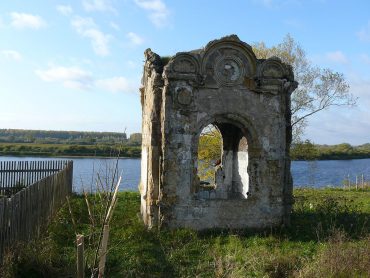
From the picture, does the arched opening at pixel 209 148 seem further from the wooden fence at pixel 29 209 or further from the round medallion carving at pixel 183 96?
the round medallion carving at pixel 183 96

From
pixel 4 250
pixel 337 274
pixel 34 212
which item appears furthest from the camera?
pixel 34 212

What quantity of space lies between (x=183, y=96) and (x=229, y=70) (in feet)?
4.81

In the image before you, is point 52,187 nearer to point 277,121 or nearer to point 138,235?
point 138,235

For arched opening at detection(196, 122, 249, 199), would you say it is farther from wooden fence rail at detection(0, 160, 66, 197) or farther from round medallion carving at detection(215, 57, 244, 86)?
wooden fence rail at detection(0, 160, 66, 197)

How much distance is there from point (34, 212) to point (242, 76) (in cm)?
622

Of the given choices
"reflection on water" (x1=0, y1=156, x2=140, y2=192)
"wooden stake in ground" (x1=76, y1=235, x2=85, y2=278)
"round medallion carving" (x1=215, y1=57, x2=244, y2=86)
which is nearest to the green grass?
"reflection on water" (x1=0, y1=156, x2=140, y2=192)

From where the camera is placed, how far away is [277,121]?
12.0 metres

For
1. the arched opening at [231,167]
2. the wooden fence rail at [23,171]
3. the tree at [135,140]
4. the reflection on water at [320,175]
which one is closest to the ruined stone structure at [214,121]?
the tree at [135,140]

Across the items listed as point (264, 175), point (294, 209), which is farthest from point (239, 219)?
point (294, 209)

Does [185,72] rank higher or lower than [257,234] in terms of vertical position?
higher

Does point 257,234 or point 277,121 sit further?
point 277,121

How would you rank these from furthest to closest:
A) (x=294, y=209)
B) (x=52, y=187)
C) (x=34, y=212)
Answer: (x=294, y=209), (x=52, y=187), (x=34, y=212)

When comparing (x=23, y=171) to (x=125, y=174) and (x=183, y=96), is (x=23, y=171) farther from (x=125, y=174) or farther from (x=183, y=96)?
(x=183, y=96)

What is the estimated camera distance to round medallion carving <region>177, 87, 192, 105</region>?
37.0 feet
